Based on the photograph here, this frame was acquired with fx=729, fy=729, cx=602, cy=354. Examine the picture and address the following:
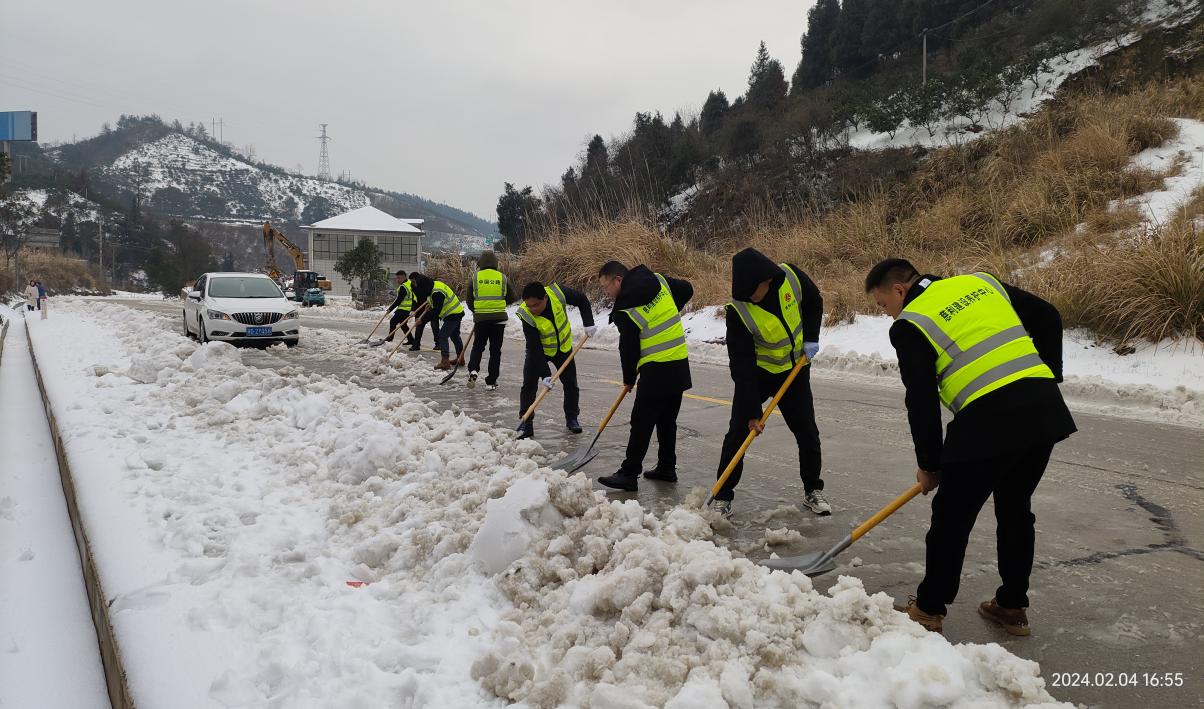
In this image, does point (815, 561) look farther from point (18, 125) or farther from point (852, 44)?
point (18, 125)

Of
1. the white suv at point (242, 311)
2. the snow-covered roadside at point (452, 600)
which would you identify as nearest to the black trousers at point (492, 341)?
the snow-covered roadside at point (452, 600)

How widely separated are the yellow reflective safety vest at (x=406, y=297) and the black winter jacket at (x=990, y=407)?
12.6 metres

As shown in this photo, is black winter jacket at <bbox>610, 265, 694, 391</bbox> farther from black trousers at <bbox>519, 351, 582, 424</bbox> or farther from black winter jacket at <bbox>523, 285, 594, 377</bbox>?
black winter jacket at <bbox>523, 285, 594, 377</bbox>

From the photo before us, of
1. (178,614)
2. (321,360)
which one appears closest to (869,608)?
(178,614)

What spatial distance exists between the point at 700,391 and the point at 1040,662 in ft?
21.4

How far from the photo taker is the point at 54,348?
13.5 meters

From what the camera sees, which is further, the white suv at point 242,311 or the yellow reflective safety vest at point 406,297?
the yellow reflective safety vest at point 406,297

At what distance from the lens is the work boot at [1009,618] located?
2957mm

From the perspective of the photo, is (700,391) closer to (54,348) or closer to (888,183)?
(54,348)

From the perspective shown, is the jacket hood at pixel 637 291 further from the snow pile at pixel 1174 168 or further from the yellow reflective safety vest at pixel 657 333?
the snow pile at pixel 1174 168

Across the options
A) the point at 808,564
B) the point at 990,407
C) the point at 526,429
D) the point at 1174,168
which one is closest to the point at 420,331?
the point at 526,429

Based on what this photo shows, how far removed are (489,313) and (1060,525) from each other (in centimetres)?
683

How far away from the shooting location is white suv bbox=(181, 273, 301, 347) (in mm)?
13539

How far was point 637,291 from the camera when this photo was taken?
505 cm
